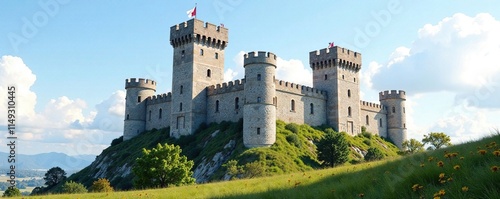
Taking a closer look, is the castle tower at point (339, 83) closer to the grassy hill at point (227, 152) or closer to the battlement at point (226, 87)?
the grassy hill at point (227, 152)

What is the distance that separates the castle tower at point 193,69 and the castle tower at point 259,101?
10825mm

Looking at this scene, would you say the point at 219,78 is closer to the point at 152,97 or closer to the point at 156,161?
the point at 152,97

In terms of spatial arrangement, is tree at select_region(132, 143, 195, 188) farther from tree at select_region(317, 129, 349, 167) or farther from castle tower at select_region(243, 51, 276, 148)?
tree at select_region(317, 129, 349, 167)

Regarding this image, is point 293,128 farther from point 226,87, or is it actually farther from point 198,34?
point 198,34

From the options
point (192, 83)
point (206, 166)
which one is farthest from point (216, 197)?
point (192, 83)

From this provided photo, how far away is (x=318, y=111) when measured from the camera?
6369 cm

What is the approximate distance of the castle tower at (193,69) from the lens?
6088 centimetres

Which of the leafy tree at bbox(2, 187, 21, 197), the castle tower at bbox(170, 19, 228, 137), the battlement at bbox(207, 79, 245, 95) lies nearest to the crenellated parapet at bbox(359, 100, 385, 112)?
the battlement at bbox(207, 79, 245, 95)

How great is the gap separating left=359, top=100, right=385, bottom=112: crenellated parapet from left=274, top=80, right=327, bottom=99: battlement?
978cm

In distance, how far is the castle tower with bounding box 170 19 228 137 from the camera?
60875 mm

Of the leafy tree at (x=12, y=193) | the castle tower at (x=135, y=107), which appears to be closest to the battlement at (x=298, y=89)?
the castle tower at (x=135, y=107)

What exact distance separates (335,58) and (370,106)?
14.2 m

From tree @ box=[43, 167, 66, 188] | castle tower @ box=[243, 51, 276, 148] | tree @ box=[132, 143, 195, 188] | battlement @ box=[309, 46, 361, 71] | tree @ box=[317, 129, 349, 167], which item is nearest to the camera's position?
tree @ box=[132, 143, 195, 188]

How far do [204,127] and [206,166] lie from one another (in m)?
12.3
